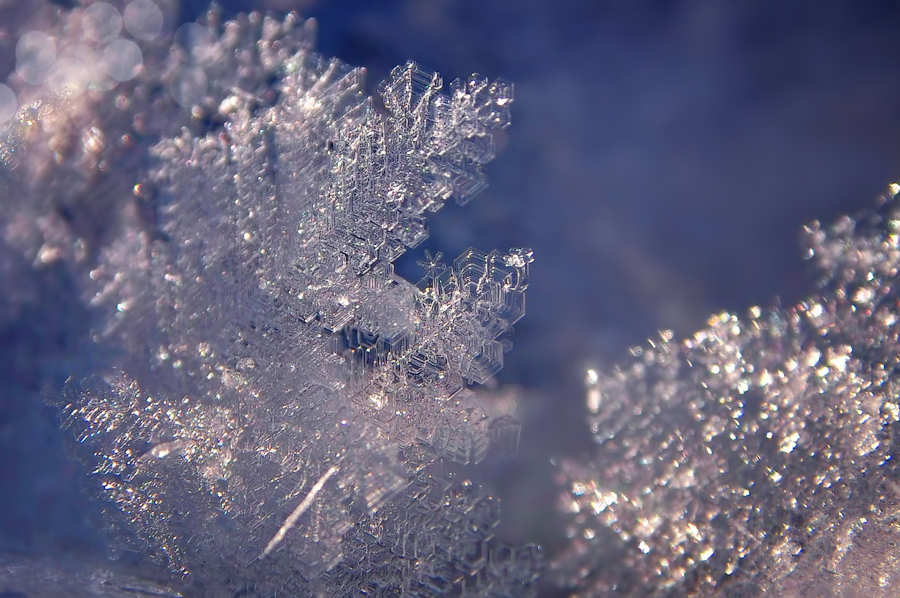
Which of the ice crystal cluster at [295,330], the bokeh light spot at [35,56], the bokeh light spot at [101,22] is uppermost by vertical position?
the bokeh light spot at [101,22]

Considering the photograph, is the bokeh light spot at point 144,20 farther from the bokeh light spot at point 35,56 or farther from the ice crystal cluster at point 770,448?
the ice crystal cluster at point 770,448

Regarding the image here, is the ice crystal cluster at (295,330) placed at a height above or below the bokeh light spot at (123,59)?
below

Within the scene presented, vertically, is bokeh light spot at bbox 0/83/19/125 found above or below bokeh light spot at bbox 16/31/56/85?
below

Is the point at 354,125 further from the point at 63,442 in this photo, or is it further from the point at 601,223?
the point at 63,442

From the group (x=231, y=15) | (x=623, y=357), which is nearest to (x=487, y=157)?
(x=623, y=357)

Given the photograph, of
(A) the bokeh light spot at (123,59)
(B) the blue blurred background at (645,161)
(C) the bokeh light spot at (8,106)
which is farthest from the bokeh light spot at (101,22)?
(B) the blue blurred background at (645,161)

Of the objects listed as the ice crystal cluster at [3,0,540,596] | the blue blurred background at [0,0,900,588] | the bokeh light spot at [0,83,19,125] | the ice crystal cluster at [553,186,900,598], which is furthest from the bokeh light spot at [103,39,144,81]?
the ice crystal cluster at [553,186,900,598]

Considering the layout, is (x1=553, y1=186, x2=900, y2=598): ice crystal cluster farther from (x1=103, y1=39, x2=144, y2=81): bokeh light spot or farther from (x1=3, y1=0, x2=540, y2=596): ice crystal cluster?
(x1=103, y1=39, x2=144, y2=81): bokeh light spot
